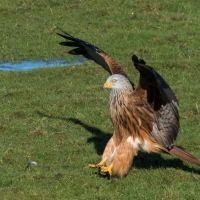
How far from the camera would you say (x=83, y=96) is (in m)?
12.3

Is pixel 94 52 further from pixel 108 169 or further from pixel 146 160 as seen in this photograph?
pixel 108 169

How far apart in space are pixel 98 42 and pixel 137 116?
809 centimetres

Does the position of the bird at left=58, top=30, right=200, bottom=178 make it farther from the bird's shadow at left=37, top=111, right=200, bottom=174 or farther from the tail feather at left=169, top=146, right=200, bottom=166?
the bird's shadow at left=37, top=111, right=200, bottom=174

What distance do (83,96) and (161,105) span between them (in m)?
3.93

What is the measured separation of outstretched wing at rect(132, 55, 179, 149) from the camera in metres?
8.10

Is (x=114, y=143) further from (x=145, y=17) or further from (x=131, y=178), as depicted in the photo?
(x=145, y=17)

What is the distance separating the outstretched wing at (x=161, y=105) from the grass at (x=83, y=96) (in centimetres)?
43

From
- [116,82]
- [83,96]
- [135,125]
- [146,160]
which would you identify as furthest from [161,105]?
[83,96]

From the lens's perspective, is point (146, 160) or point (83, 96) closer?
point (146, 160)

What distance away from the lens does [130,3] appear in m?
19.4

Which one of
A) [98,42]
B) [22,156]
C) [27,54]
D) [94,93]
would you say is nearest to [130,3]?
[98,42]

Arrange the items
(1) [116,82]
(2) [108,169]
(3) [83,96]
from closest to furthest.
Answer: (2) [108,169] → (1) [116,82] → (3) [83,96]

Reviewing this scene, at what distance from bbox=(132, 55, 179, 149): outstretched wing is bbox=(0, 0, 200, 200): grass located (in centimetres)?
43

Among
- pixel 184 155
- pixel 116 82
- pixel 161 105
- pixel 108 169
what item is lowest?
pixel 108 169
